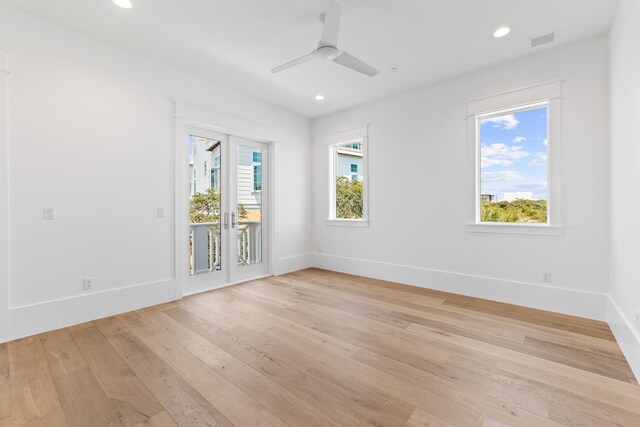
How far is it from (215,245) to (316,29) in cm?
317

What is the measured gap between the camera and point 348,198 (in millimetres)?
5453

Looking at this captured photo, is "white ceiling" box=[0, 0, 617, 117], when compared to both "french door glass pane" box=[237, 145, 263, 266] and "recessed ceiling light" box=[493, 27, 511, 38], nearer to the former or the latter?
"recessed ceiling light" box=[493, 27, 511, 38]

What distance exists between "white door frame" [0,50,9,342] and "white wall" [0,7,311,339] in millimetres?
38

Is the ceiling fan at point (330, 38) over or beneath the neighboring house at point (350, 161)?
over

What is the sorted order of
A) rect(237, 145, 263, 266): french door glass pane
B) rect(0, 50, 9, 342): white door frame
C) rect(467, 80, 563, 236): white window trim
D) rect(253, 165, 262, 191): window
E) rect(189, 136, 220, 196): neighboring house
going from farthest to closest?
rect(253, 165, 262, 191): window, rect(237, 145, 263, 266): french door glass pane, rect(189, 136, 220, 196): neighboring house, rect(467, 80, 563, 236): white window trim, rect(0, 50, 9, 342): white door frame

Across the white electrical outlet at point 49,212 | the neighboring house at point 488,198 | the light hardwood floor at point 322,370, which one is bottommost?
the light hardwood floor at point 322,370

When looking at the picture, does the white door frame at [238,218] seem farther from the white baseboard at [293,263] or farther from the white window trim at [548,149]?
the white window trim at [548,149]

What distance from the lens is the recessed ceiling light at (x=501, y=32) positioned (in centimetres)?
290

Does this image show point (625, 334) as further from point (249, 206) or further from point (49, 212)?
point (49, 212)

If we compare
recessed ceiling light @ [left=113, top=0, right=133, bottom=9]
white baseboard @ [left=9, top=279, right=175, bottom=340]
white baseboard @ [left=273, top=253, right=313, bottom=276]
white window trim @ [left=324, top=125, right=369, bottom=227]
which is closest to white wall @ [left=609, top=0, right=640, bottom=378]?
white window trim @ [left=324, top=125, right=369, bottom=227]

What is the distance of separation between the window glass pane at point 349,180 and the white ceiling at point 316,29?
1.74 meters

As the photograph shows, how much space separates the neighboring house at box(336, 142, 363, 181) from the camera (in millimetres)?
5383

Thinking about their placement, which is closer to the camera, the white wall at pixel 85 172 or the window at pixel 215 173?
the white wall at pixel 85 172

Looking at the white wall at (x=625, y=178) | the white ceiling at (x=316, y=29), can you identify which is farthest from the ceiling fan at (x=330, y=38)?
the white wall at (x=625, y=178)
